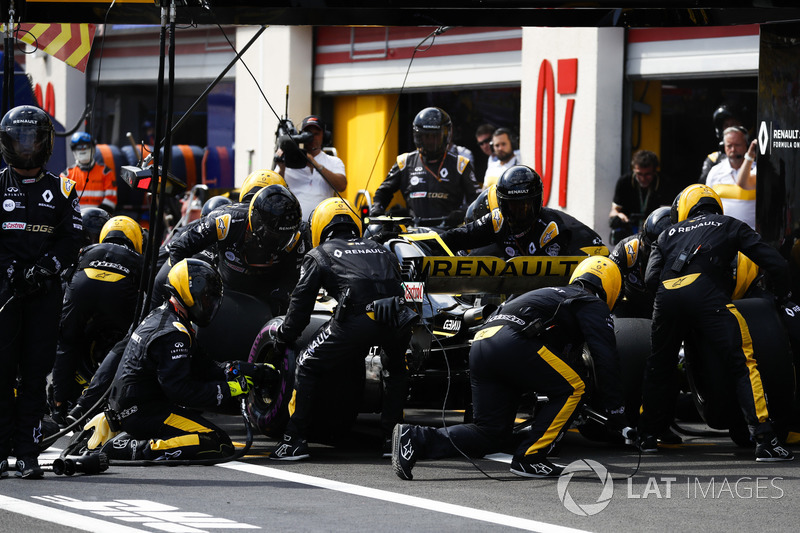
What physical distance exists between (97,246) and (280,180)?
1.66 meters

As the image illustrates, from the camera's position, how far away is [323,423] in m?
8.25

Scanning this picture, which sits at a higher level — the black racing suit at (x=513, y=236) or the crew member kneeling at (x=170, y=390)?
the black racing suit at (x=513, y=236)

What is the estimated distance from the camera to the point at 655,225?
898 centimetres

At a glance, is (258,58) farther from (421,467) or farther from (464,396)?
(421,467)

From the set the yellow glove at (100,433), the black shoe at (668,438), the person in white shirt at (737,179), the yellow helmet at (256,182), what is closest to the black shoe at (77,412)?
the yellow glove at (100,433)

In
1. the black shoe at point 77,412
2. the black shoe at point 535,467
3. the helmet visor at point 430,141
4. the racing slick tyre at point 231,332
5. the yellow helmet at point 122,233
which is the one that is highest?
the helmet visor at point 430,141

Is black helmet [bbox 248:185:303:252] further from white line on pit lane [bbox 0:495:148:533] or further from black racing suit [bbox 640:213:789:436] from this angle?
white line on pit lane [bbox 0:495:148:533]

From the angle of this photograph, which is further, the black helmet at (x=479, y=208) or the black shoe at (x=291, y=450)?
the black helmet at (x=479, y=208)

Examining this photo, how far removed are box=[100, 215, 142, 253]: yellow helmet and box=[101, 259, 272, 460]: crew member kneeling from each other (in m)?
2.24

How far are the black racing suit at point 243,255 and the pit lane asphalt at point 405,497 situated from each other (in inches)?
65.2

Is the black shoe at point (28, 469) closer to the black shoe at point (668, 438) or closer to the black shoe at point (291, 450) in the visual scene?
the black shoe at point (291, 450)

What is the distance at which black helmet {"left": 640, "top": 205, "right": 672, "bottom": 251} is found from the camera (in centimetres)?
893


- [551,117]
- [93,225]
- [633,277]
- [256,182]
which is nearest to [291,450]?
[633,277]

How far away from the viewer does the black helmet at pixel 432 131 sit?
38.6 feet
